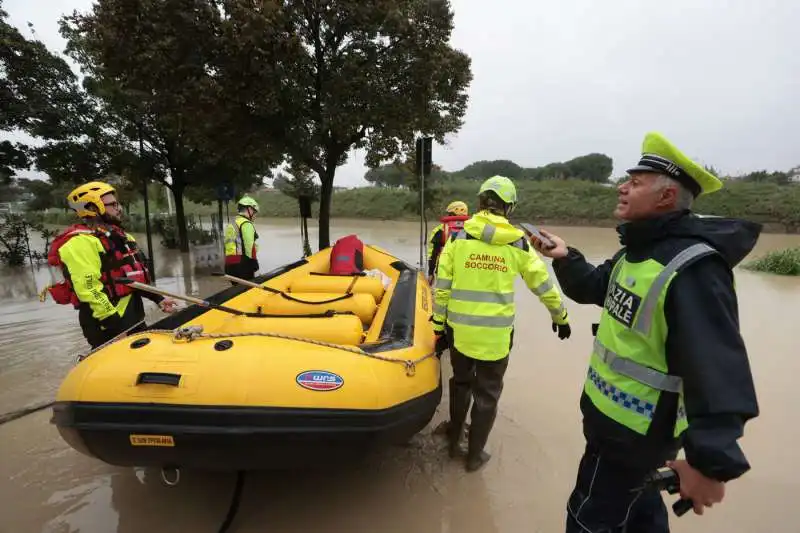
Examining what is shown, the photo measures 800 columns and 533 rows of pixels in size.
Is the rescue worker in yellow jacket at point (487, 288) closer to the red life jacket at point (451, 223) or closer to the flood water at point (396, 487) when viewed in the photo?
the flood water at point (396, 487)

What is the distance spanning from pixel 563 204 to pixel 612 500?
3082 cm

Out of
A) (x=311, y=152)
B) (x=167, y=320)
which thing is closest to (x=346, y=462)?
(x=167, y=320)

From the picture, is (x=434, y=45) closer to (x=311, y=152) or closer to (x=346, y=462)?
(x=311, y=152)

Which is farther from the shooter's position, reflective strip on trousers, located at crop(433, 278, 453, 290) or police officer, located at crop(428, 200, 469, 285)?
police officer, located at crop(428, 200, 469, 285)

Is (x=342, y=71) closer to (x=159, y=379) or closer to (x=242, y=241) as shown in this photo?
(x=242, y=241)

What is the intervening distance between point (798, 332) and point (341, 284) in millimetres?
6223

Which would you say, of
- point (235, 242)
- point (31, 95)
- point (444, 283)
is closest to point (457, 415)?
point (444, 283)

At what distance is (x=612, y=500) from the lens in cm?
146

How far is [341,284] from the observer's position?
4.17 metres

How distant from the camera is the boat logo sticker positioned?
194cm

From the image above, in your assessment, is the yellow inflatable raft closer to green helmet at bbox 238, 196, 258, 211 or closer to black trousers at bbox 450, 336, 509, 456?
→ black trousers at bbox 450, 336, 509, 456

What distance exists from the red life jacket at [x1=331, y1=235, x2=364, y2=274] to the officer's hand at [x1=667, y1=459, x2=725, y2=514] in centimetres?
374

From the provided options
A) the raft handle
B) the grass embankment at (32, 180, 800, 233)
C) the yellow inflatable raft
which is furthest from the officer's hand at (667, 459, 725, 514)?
the grass embankment at (32, 180, 800, 233)

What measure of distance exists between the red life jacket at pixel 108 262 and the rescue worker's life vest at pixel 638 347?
299cm
